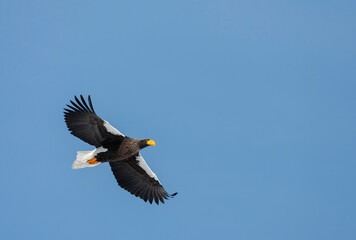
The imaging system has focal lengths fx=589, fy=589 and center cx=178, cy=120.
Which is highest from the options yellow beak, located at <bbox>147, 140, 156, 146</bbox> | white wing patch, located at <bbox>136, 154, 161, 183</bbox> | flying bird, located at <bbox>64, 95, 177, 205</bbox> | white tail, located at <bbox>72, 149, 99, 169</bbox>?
yellow beak, located at <bbox>147, 140, 156, 146</bbox>

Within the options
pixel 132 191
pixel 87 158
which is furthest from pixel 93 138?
pixel 132 191

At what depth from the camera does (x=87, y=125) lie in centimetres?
2127

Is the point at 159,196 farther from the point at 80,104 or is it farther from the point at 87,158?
the point at 80,104

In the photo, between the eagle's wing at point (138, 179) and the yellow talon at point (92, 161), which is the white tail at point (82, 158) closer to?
the yellow talon at point (92, 161)

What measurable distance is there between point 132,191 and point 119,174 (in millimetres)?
823

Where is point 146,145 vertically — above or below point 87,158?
above

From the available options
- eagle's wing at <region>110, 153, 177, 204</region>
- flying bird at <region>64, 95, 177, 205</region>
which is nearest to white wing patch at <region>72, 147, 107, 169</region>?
flying bird at <region>64, 95, 177, 205</region>

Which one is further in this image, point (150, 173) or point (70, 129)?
point (150, 173)

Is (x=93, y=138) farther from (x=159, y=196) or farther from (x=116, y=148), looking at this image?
(x=159, y=196)

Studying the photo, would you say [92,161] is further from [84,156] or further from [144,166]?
[144,166]

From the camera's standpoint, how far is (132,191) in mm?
22656

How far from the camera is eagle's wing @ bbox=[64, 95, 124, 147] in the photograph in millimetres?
21109

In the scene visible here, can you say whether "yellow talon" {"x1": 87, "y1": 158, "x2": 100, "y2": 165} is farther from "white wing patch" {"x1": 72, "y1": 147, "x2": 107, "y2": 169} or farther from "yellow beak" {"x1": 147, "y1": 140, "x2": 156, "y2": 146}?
"yellow beak" {"x1": 147, "y1": 140, "x2": 156, "y2": 146}

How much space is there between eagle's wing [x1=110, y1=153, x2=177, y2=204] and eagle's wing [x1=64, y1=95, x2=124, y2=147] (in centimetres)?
165
